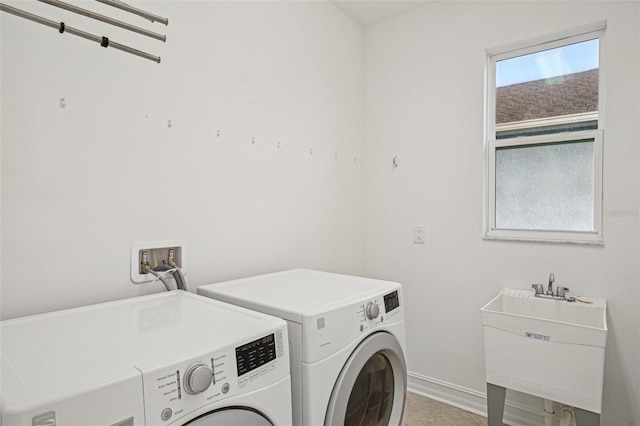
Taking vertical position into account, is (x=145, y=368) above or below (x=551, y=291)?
above

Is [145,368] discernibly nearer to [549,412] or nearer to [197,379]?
[197,379]

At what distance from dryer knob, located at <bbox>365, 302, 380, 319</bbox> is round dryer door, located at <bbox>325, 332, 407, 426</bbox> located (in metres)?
0.08

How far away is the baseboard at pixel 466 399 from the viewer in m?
2.08

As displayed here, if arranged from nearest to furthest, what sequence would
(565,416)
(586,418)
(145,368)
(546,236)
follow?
(145,368) < (586,418) < (565,416) < (546,236)

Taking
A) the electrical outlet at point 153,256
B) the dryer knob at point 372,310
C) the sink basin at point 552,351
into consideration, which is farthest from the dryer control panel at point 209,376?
the sink basin at point 552,351

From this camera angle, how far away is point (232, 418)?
85cm

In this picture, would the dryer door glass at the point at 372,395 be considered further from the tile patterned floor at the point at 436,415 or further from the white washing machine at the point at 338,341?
the tile patterned floor at the point at 436,415

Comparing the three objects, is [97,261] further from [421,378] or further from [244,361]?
[421,378]

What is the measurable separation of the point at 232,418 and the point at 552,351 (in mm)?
1477

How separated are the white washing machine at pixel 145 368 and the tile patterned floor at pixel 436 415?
1477 mm

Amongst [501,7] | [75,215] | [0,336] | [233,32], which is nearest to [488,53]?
[501,7]

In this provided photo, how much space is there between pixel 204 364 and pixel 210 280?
0.89 meters

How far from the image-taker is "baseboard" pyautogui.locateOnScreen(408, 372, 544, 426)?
2084 mm

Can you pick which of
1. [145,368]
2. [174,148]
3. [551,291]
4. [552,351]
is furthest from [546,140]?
[145,368]
